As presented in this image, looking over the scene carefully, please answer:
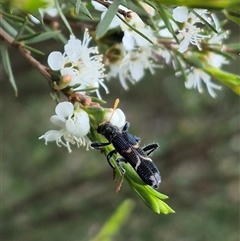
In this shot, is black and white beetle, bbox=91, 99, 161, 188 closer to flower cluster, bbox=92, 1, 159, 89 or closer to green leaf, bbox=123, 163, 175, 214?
green leaf, bbox=123, 163, 175, 214

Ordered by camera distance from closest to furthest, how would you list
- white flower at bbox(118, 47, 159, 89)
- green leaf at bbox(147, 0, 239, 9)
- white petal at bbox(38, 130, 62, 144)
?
green leaf at bbox(147, 0, 239, 9) → white petal at bbox(38, 130, 62, 144) → white flower at bbox(118, 47, 159, 89)

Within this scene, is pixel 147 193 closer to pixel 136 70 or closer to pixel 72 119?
pixel 72 119

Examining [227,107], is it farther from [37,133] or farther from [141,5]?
[141,5]

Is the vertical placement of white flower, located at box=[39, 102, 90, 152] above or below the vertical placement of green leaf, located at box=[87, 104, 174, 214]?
above

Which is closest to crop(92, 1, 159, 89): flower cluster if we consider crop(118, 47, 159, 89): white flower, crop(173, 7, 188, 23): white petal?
crop(118, 47, 159, 89): white flower

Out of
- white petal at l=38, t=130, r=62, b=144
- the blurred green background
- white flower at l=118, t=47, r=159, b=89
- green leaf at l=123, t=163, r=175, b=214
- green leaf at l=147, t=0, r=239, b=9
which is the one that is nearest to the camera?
green leaf at l=147, t=0, r=239, b=9

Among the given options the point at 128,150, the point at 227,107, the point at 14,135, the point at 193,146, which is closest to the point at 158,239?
the point at 193,146
